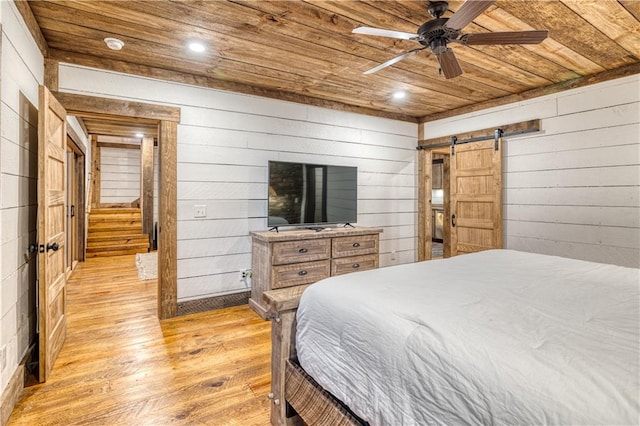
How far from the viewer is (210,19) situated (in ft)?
7.61

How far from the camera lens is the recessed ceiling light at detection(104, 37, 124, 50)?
2598 mm

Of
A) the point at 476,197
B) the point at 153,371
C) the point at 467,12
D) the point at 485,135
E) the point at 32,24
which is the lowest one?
the point at 153,371

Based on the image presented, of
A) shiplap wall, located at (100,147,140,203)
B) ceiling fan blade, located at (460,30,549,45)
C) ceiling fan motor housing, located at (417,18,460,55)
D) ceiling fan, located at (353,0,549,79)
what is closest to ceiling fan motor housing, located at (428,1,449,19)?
ceiling fan, located at (353,0,549,79)

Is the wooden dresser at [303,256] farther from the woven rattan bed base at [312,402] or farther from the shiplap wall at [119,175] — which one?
the shiplap wall at [119,175]

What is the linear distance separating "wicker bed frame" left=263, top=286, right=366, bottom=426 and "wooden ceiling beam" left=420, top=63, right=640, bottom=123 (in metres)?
3.60

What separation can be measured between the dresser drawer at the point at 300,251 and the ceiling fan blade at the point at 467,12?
2258 mm

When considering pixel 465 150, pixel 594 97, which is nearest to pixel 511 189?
pixel 465 150

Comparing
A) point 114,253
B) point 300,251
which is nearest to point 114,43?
point 300,251

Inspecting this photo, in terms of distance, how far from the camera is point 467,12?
5.72ft

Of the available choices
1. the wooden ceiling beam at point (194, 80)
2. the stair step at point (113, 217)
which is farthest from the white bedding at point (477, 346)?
the stair step at point (113, 217)

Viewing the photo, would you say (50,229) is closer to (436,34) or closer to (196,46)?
(196,46)

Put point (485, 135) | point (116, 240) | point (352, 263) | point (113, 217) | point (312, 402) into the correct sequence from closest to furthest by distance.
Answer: point (312, 402) → point (352, 263) → point (485, 135) → point (116, 240) → point (113, 217)

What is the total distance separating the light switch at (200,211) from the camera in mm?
3441

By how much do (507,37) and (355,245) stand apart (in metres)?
2.42
